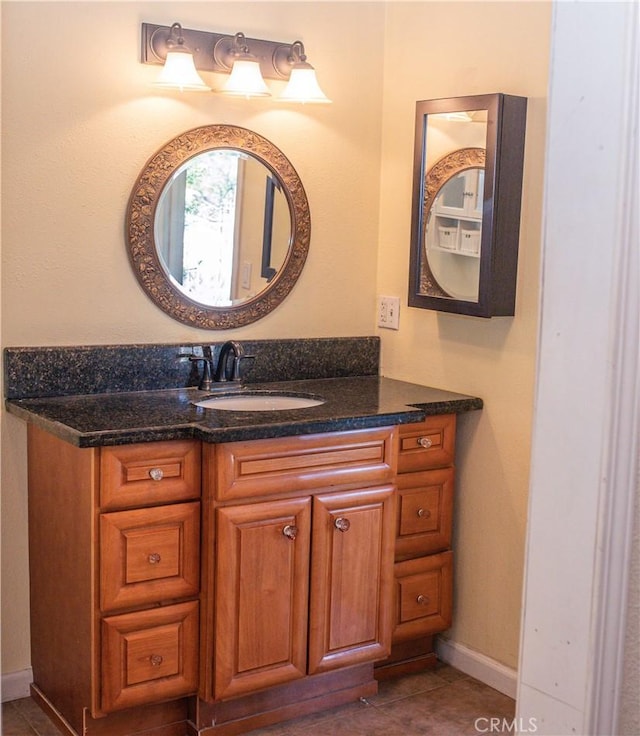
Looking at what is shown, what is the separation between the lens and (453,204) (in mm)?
2896

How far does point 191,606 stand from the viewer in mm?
2500

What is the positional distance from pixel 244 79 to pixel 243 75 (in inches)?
0.5

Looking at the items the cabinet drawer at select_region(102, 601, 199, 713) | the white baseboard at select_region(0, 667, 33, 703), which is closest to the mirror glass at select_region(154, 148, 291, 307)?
the cabinet drawer at select_region(102, 601, 199, 713)

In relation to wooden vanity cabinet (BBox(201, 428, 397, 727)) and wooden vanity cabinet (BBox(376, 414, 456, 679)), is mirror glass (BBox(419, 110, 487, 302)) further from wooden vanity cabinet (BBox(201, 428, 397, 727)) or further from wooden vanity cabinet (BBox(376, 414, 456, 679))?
wooden vanity cabinet (BBox(201, 428, 397, 727))

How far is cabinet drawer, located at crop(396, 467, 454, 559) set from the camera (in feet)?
9.59

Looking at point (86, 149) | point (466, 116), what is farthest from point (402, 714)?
point (86, 149)

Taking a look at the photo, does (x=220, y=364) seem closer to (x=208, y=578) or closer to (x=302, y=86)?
(x=208, y=578)

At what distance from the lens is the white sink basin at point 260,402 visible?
285 cm

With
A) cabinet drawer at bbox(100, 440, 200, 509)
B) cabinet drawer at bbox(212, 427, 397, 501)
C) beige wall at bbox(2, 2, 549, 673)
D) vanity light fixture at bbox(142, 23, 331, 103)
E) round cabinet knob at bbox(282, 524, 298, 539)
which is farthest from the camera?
vanity light fixture at bbox(142, 23, 331, 103)

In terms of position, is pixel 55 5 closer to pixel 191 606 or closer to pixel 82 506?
pixel 82 506

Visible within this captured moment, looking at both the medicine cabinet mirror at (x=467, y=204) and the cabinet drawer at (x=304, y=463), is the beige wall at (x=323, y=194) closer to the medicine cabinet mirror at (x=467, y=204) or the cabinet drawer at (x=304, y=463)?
the medicine cabinet mirror at (x=467, y=204)

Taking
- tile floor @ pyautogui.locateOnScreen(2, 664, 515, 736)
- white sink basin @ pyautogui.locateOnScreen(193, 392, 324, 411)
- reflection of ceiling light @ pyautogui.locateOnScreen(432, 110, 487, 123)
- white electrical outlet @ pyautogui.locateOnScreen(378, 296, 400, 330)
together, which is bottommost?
tile floor @ pyautogui.locateOnScreen(2, 664, 515, 736)

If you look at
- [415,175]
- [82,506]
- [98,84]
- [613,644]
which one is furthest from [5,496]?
[613,644]

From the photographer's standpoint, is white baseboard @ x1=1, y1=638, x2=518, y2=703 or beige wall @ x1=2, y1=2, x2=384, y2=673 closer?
beige wall @ x1=2, y1=2, x2=384, y2=673
